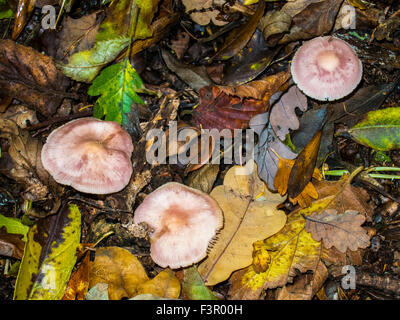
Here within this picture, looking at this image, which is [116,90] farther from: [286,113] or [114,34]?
[286,113]

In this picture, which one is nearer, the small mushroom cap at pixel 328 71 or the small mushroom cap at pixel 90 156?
the small mushroom cap at pixel 90 156

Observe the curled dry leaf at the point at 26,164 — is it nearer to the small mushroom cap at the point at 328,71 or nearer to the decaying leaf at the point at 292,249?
the decaying leaf at the point at 292,249

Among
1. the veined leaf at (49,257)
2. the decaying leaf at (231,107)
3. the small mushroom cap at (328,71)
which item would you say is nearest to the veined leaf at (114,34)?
the decaying leaf at (231,107)

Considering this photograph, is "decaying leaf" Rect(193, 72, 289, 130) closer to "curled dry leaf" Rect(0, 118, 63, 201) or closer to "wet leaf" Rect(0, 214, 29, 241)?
"curled dry leaf" Rect(0, 118, 63, 201)

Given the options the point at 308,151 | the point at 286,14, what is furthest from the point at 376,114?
the point at 286,14

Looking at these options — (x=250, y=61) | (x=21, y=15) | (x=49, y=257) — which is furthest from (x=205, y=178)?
(x=21, y=15)
